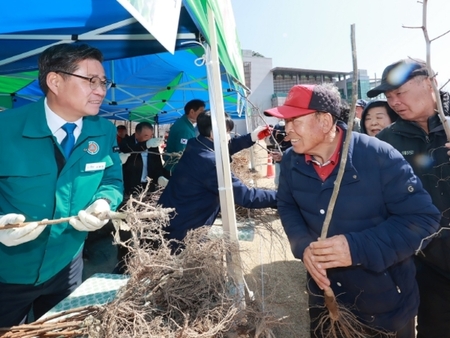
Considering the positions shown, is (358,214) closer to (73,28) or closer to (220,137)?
(220,137)

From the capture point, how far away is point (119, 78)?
16.7 feet

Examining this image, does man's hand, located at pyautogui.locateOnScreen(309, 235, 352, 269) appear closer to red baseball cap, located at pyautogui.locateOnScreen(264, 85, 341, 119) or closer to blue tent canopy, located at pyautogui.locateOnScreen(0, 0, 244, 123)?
red baseball cap, located at pyautogui.locateOnScreen(264, 85, 341, 119)

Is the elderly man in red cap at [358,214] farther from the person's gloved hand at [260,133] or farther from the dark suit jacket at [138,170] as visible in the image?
the dark suit jacket at [138,170]

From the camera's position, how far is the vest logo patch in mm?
1442

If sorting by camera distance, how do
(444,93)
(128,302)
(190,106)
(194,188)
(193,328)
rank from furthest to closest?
(190,106), (194,188), (444,93), (128,302), (193,328)

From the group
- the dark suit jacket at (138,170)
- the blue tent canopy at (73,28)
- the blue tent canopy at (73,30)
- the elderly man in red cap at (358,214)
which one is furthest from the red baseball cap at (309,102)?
the dark suit jacket at (138,170)


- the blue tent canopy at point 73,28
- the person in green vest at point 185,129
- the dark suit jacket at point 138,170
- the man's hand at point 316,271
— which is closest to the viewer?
the man's hand at point 316,271

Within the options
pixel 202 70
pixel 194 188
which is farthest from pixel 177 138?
pixel 194 188

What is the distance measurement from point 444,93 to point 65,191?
7.39 feet

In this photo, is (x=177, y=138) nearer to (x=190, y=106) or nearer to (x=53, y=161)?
(x=190, y=106)

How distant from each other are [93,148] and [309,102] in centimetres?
112

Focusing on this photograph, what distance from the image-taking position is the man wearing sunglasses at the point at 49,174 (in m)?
1.28

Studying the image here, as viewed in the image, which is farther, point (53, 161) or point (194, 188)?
point (194, 188)

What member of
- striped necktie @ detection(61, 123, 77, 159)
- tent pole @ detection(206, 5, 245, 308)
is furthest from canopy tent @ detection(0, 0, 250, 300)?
striped necktie @ detection(61, 123, 77, 159)
